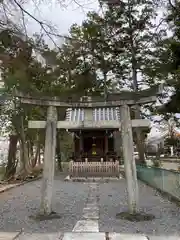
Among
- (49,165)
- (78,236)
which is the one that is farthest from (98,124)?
(78,236)

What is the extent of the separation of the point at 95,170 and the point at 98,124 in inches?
377

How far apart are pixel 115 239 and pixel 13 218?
2.57m

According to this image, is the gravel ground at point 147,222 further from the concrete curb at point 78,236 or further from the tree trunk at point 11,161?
the tree trunk at point 11,161

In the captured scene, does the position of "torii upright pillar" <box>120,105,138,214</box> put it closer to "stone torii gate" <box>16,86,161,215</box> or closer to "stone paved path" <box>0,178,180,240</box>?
"stone torii gate" <box>16,86,161,215</box>

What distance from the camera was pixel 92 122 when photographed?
6875mm

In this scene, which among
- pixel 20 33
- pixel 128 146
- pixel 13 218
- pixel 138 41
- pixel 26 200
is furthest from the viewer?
pixel 138 41

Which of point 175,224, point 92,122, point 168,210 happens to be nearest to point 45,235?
point 175,224

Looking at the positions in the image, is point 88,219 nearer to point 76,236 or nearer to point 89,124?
point 76,236

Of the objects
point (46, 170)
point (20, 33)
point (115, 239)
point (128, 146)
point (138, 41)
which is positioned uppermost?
point (138, 41)

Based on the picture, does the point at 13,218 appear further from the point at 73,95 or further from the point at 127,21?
the point at 127,21

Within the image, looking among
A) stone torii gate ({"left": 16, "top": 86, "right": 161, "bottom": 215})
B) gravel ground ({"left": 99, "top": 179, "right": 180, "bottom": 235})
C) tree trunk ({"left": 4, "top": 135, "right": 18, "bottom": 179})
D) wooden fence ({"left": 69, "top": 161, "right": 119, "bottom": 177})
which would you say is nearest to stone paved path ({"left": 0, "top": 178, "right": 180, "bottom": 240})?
gravel ground ({"left": 99, "top": 179, "right": 180, "bottom": 235})

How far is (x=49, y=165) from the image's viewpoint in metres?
6.56

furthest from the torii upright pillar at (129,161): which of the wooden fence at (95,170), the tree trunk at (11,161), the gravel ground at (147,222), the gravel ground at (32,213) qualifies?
the wooden fence at (95,170)

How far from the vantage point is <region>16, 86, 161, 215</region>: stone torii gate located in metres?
6.46
